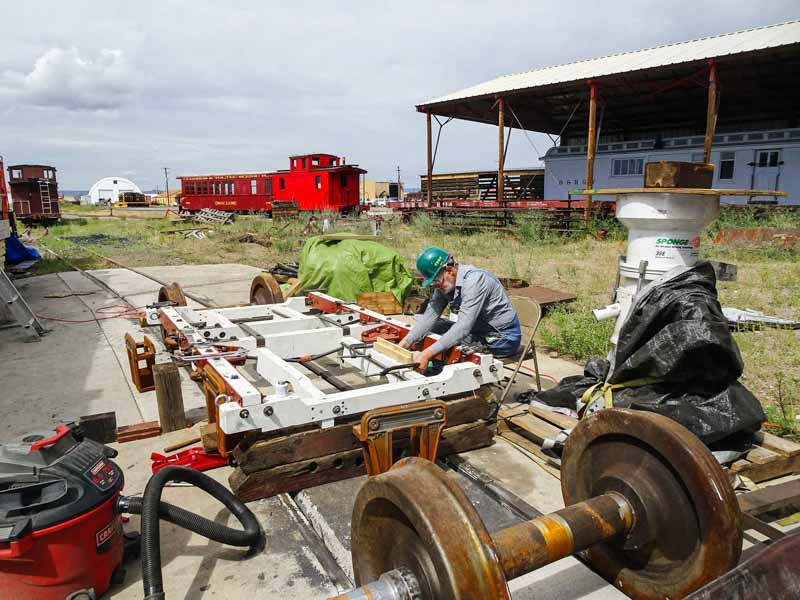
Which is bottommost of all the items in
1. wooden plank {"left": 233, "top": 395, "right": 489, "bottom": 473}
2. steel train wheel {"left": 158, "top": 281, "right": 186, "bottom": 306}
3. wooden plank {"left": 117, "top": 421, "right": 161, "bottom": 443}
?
wooden plank {"left": 117, "top": 421, "right": 161, "bottom": 443}

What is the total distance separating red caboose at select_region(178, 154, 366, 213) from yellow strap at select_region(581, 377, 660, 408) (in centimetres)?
2522

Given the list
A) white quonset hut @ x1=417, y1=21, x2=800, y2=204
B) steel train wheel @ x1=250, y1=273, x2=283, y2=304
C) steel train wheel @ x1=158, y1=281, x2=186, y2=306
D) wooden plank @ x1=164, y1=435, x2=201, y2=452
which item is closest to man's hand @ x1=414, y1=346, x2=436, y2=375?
wooden plank @ x1=164, y1=435, x2=201, y2=452

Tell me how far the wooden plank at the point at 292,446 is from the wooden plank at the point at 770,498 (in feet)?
6.01

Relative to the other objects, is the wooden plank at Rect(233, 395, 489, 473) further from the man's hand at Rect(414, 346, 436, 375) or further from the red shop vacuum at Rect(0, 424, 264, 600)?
the man's hand at Rect(414, 346, 436, 375)

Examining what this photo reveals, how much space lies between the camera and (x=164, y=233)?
2375cm

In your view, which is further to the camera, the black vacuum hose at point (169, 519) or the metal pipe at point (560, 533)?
the black vacuum hose at point (169, 519)

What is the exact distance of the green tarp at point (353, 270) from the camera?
745cm

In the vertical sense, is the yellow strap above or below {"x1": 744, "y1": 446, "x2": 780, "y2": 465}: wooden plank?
above

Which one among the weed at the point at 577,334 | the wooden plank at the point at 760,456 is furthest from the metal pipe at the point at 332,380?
the weed at the point at 577,334

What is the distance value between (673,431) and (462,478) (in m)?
1.61

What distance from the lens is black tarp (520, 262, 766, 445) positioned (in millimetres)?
→ 2986

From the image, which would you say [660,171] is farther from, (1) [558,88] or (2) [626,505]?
(1) [558,88]

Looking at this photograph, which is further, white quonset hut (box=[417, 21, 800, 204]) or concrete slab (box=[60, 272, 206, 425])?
white quonset hut (box=[417, 21, 800, 204])

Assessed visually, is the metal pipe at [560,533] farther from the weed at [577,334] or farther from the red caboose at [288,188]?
the red caboose at [288,188]
